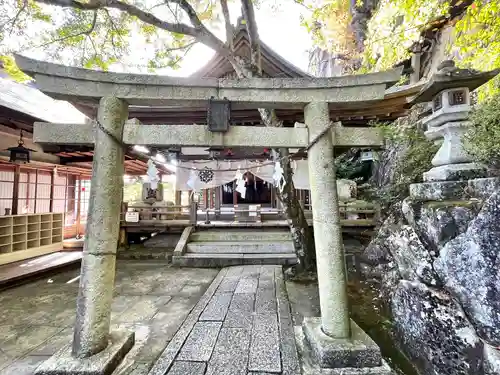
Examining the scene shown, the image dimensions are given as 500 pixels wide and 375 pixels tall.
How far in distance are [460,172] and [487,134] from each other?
0.63 metres

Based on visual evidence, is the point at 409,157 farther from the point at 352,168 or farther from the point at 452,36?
the point at 452,36

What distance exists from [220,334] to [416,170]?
5.35 meters

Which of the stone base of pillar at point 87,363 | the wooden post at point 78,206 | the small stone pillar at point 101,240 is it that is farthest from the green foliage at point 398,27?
the wooden post at point 78,206

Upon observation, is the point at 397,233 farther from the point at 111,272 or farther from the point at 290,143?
the point at 111,272

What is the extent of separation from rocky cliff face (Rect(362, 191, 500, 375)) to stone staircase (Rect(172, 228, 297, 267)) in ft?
13.8

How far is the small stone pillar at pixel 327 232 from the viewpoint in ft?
9.73

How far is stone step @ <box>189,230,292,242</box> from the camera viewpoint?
857 centimetres

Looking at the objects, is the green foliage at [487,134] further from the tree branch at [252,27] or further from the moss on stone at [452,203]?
the tree branch at [252,27]

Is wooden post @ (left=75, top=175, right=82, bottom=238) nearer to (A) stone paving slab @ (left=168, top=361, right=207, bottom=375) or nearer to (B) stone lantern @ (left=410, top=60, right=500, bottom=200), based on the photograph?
(A) stone paving slab @ (left=168, top=361, right=207, bottom=375)

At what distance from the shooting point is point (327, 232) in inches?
121

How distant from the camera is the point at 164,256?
8.68 metres

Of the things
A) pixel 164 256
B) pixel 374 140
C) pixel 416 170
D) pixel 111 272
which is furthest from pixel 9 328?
pixel 416 170

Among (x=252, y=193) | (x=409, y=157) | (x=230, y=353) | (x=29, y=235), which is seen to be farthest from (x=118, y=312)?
(x=252, y=193)

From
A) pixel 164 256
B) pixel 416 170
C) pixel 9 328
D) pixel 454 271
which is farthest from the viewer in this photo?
pixel 164 256
